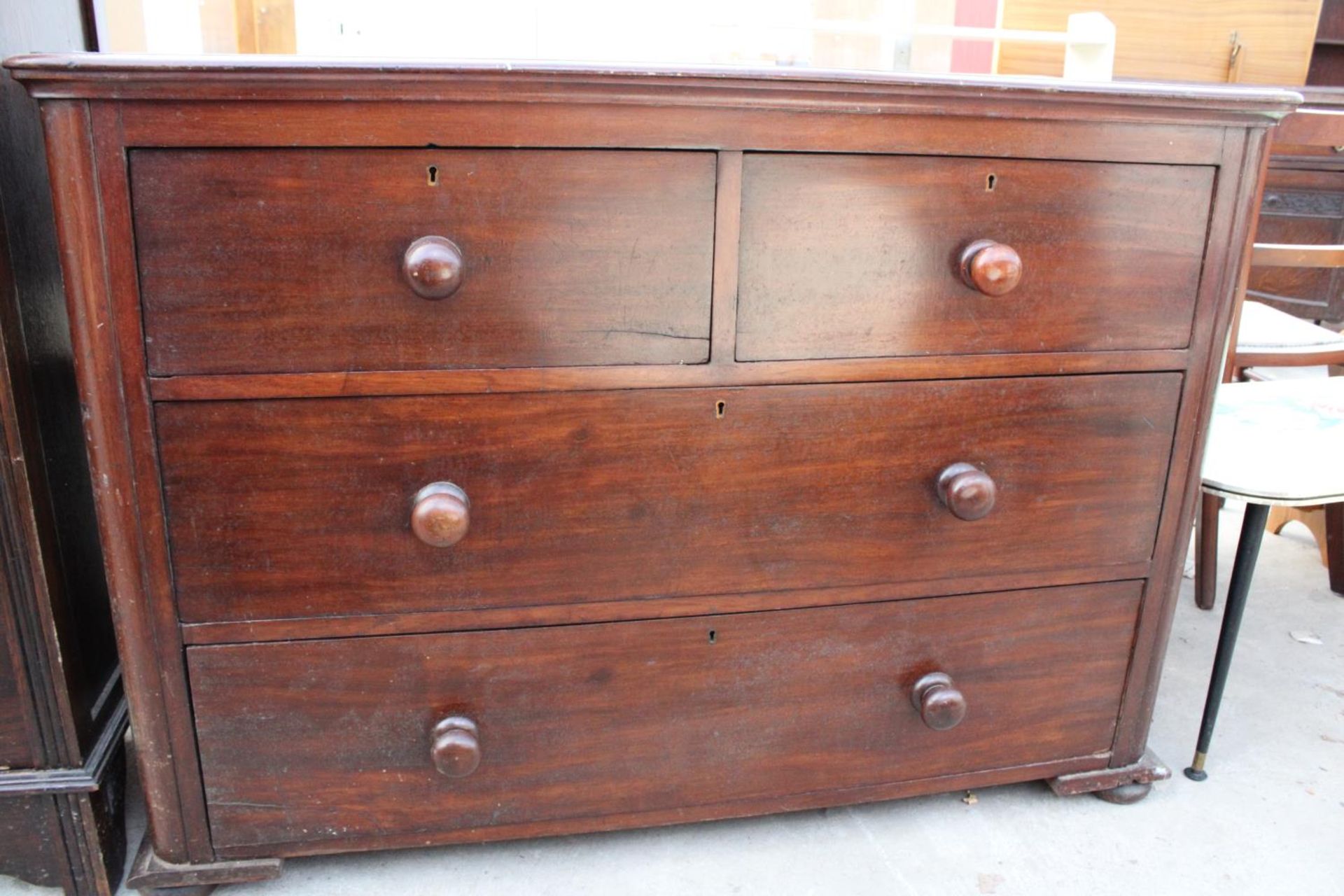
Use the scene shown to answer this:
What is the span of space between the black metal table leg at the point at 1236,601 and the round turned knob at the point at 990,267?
58 cm

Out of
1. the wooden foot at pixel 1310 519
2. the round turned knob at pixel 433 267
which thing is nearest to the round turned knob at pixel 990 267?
the round turned knob at pixel 433 267

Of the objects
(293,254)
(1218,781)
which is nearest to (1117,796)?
(1218,781)

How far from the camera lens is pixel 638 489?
105 centimetres

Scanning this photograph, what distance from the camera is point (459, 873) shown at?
1218mm

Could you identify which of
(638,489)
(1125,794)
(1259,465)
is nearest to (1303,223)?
(1259,465)

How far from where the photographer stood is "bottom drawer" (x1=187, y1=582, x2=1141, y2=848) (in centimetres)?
108

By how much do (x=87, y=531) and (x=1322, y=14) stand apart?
5005mm

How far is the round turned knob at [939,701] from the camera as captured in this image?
1170mm

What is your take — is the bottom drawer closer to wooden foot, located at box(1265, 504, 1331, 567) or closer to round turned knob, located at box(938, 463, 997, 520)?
round turned knob, located at box(938, 463, 997, 520)

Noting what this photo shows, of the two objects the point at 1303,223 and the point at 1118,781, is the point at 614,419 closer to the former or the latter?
the point at 1118,781

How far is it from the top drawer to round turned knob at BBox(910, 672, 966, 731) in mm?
548

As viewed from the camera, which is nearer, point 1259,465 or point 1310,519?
point 1259,465

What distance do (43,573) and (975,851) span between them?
1182 mm

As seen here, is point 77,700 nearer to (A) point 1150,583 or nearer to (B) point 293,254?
(B) point 293,254
